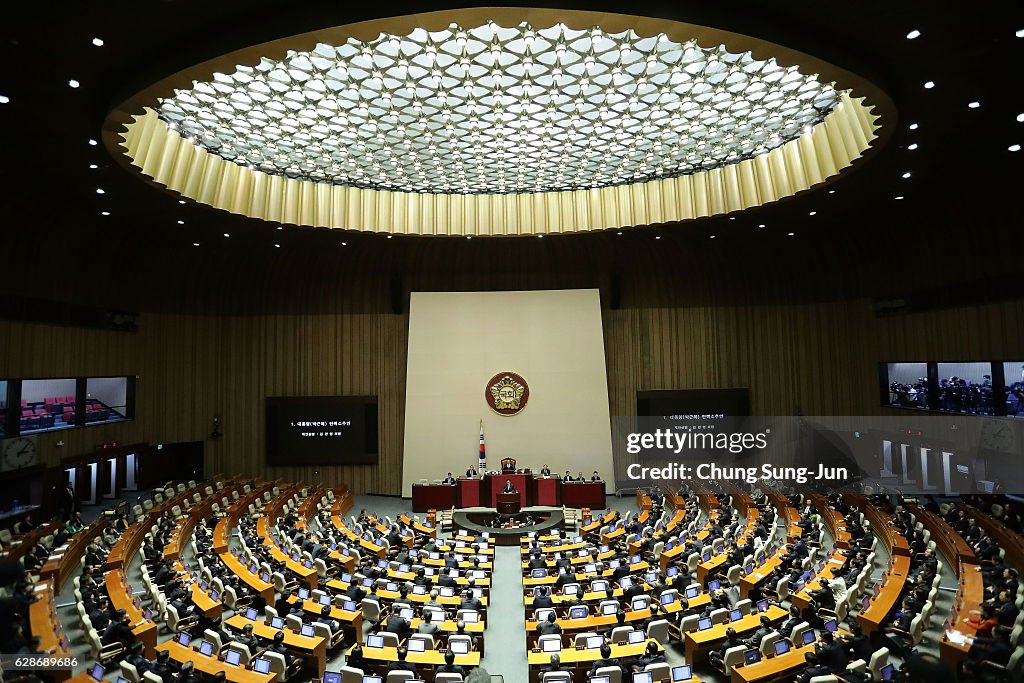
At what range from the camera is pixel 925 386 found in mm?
19062

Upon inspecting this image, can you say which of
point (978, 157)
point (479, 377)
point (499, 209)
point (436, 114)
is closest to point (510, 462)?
point (479, 377)

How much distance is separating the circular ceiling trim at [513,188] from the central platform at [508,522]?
10.1 metres

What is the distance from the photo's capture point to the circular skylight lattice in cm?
1151

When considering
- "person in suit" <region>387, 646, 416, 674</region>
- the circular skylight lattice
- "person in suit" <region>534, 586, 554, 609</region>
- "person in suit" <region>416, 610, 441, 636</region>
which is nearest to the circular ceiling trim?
the circular skylight lattice

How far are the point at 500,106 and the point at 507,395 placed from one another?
1309 cm

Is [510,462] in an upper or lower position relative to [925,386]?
lower

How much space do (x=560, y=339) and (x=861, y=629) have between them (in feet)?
52.6

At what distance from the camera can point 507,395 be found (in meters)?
24.3

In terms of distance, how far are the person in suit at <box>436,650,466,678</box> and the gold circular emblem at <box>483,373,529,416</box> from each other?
15.1m

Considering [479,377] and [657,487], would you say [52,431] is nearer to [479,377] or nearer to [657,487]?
[479,377]

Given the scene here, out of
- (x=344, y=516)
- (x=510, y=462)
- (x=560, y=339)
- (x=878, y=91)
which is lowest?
(x=344, y=516)

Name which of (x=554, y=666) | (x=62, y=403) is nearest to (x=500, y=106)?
(x=554, y=666)

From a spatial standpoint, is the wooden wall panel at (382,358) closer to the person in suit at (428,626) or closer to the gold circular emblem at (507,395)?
the gold circular emblem at (507,395)

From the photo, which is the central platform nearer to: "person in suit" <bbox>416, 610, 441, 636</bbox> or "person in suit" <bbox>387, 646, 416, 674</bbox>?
"person in suit" <bbox>416, 610, 441, 636</bbox>
